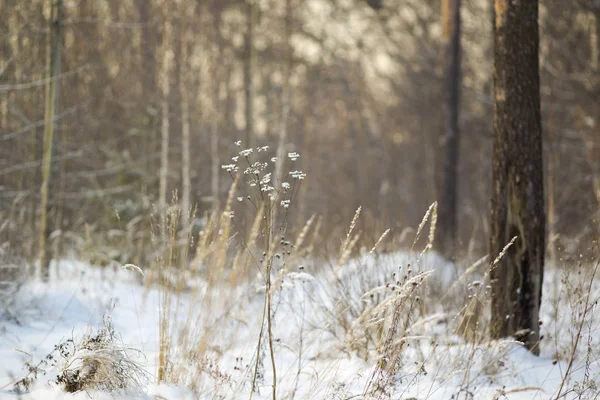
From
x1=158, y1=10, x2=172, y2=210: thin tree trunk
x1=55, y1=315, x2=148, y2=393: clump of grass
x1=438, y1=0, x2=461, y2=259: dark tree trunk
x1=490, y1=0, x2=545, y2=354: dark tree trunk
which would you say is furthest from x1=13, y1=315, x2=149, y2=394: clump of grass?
x1=438, y1=0, x2=461, y2=259: dark tree trunk

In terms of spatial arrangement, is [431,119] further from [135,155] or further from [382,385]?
[382,385]

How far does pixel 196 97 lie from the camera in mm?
14336

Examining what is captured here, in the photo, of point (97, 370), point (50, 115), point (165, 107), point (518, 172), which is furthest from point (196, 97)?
point (97, 370)

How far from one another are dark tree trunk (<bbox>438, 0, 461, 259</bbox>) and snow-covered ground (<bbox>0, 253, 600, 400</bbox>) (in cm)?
457

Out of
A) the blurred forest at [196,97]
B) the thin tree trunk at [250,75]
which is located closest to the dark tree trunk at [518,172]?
the blurred forest at [196,97]

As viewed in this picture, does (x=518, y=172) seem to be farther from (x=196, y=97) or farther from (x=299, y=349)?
(x=196, y=97)

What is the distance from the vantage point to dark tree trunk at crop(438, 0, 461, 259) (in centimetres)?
1162

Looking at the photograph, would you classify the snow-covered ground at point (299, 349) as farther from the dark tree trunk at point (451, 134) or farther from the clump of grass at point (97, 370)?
the dark tree trunk at point (451, 134)

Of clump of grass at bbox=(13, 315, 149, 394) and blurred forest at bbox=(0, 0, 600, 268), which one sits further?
blurred forest at bbox=(0, 0, 600, 268)

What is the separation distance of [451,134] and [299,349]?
8.09 metres

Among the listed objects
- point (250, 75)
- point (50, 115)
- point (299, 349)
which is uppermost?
point (250, 75)

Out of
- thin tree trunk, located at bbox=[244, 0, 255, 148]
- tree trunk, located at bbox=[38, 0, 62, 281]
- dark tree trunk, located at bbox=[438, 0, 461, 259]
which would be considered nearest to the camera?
tree trunk, located at bbox=[38, 0, 62, 281]

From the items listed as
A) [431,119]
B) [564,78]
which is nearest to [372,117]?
[431,119]

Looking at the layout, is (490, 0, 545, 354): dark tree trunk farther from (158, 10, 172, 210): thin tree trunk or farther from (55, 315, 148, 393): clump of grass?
(158, 10, 172, 210): thin tree trunk
